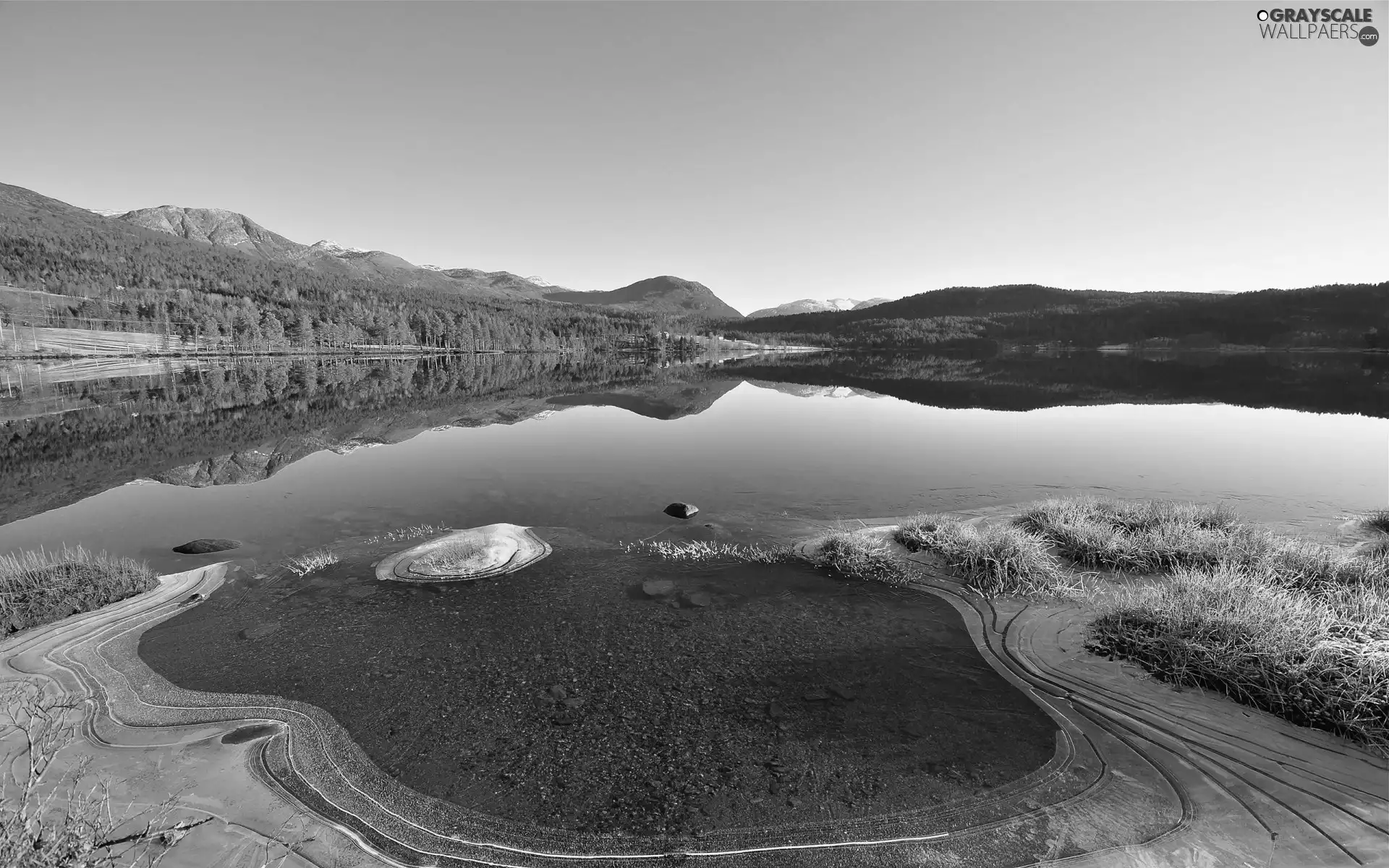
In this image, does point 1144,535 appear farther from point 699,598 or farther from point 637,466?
point 637,466

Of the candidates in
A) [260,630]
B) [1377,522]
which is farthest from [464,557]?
[1377,522]

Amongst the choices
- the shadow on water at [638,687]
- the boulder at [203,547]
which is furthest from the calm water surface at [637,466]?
the shadow on water at [638,687]

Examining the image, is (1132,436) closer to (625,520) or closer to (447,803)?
(625,520)

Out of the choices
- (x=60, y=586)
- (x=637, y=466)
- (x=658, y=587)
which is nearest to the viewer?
(x=60, y=586)

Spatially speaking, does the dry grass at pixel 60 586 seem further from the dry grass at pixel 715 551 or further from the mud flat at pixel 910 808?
the dry grass at pixel 715 551

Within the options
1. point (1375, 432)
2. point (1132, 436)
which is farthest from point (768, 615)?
point (1375, 432)
